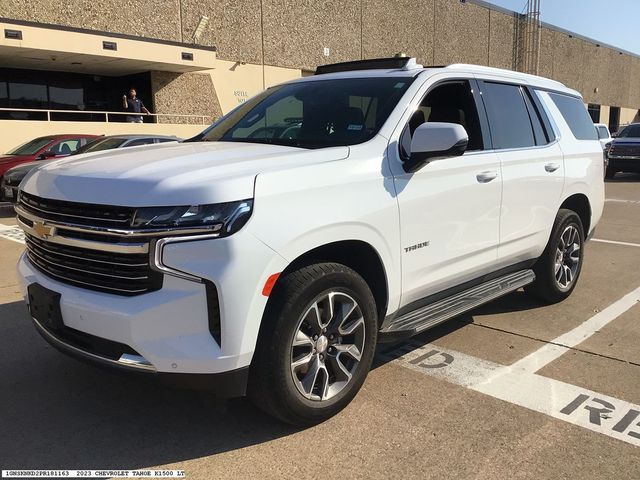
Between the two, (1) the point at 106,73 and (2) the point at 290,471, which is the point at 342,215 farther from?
(1) the point at 106,73

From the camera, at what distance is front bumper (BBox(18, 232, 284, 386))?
2594 millimetres

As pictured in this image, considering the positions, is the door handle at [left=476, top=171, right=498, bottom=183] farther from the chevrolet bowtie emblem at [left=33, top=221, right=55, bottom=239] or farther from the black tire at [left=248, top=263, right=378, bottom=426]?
the chevrolet bowtie emblem at [left=33, top=221, right=55, bottom=239]

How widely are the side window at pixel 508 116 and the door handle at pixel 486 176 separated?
0.30 meters

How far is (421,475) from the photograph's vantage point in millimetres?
2752

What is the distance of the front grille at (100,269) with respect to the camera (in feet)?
8.76

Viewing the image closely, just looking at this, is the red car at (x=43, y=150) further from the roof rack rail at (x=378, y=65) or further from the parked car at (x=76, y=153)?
the roof rack rail at (x=378, y=65)

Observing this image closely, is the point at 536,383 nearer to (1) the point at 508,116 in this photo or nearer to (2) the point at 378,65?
(1) the point at 508,116

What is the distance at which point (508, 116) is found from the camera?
463 cm

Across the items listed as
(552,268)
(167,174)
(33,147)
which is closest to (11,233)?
(33,147)

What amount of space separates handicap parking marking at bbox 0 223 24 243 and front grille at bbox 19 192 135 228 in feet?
20.4

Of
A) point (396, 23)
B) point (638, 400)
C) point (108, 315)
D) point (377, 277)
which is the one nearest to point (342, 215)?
point (377, 277)

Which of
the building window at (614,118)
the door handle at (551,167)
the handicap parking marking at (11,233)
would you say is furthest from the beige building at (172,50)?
the building window at (614,118)

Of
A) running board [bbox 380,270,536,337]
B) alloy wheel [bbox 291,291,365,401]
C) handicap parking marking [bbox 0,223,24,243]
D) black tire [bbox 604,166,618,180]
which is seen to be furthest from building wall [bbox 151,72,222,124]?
alloy wheel [bbox 291,291,365,401]

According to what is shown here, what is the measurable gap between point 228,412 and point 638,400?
2450 millimetres
